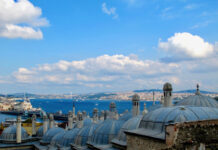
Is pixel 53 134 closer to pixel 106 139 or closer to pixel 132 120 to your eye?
pixel 106 139

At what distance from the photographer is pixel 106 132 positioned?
19.3 metres

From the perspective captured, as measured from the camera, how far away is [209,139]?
38.4 ft

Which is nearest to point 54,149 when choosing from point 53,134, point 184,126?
point 53,134

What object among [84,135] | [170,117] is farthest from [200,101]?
[84,135]

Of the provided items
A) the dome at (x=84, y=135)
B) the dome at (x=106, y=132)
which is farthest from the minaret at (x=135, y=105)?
the dome at (x=84, y=135)

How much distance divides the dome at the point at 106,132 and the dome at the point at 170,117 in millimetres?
5491

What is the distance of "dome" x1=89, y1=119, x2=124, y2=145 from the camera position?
19.1 m

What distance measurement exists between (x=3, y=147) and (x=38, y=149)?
440cm

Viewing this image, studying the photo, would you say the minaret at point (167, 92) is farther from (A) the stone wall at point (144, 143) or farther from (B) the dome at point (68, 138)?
(B) the dome at point (68, 138)

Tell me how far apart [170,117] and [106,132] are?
7.75 meters

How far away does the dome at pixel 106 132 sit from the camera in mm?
19078

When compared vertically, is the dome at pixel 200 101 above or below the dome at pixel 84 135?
above

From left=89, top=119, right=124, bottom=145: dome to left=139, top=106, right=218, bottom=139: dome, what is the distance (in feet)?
18.0

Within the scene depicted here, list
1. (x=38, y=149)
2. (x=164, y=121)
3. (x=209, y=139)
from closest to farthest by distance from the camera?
1. (x=209, y=139)
2. (x=164, y=121)
3. (x=38, y=149)
